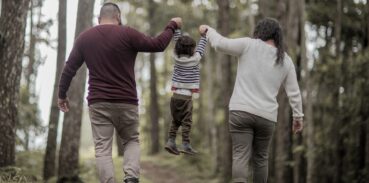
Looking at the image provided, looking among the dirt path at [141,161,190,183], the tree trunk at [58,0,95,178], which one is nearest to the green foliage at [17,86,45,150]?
the dirt path at [141,161,190,183]

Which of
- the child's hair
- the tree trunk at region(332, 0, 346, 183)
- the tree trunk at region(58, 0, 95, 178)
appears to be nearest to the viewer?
the child's hair

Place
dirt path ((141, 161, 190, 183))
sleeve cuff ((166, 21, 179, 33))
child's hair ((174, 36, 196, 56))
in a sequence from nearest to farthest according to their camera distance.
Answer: sleeve cuff ((166, 21, 179, 33)), child's hair ((174, 36, 196, 56)), dirt path ((141, 161, 190, 183))

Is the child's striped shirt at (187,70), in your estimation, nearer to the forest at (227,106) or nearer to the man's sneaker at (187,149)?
the man's sneaker at (187,149)

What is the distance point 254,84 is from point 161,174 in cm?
1332

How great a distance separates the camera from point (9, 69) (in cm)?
983

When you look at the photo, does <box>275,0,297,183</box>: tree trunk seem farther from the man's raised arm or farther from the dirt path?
the man's raised arm

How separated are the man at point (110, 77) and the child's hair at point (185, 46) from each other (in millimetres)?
483

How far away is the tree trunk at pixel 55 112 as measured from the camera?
13.6 meters

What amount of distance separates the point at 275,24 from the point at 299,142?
10.9 metres

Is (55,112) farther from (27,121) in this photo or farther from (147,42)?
(147,42)

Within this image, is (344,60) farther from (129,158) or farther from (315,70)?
(129,158)

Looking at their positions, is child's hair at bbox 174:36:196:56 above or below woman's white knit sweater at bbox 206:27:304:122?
above

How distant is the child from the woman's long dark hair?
842mm

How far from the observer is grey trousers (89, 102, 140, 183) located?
22.2ft
